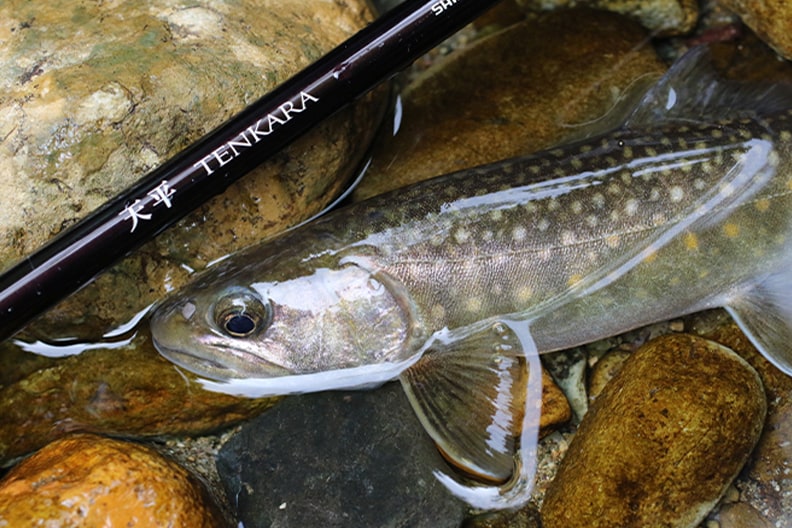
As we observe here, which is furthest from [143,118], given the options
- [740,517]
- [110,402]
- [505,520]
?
[740,517]

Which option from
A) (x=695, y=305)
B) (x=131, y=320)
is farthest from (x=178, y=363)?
(x=695, y=305)

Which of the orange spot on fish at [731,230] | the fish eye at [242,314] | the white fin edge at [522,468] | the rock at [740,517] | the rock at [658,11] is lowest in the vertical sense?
the rock at [740,517]

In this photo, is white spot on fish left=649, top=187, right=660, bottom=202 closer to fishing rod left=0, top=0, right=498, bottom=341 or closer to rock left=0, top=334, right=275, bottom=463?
fishing rod left=0, top=0, right=498, bottom=341

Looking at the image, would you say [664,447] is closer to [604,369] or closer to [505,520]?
[604,369]

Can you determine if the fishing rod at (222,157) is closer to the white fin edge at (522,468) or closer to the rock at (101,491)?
the rock at (101,491)

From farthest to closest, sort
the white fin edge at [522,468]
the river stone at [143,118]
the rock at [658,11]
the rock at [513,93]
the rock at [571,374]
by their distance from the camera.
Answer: the rock at [658,11], the rock at [513,93], the rock at [571,374], the white fin edge at [522,468], the river stone at [143,118]

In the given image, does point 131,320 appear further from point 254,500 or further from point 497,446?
point 497,446

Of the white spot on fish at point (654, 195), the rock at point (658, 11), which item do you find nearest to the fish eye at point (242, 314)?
the white spot on fish at point (654, 195)
